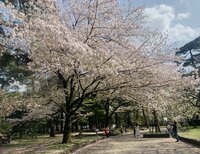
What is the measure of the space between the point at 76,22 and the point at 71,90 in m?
5.23

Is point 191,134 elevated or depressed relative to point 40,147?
elevated

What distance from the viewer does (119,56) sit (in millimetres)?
20125

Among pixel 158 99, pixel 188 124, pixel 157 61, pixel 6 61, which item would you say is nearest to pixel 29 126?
pixel 6 61

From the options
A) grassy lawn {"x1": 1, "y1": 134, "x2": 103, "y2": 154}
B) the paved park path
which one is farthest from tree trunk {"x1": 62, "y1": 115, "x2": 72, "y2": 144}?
the paved park path

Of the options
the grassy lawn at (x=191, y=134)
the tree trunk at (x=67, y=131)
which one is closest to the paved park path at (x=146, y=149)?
the tree trunk at (x=67, y=131)

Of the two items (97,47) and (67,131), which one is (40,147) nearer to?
(67,131)

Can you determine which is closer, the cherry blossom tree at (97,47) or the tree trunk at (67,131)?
the cherry blossom tree at (97,47)

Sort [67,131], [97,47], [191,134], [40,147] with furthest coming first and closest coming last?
[191,134]
[67,131]
[40,147]
[97,47]

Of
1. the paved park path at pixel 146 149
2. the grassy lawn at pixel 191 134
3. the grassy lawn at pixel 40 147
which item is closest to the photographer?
the paved park path at pixel 146 149

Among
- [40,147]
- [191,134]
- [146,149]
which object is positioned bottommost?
[146,149]

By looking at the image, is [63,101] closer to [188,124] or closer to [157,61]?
[157,61]

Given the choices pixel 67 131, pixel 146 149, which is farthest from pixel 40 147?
pixel 146 149

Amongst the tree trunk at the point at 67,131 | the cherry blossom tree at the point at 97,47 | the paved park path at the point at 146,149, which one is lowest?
the paved park path at the point at 146,149

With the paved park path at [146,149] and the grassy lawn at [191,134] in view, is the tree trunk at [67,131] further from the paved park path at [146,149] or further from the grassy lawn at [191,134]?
the grassy lawn at [191,134]
